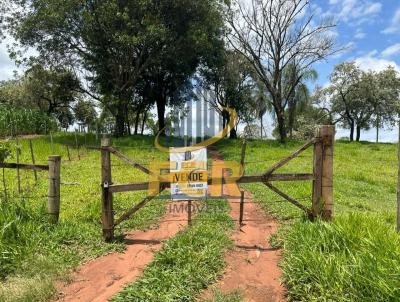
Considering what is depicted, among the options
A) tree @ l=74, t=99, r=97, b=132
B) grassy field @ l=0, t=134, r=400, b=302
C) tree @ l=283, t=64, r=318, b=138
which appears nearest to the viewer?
grassy field @ l=0, t=134, r=400, b=302

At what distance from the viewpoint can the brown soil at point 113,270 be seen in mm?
4719

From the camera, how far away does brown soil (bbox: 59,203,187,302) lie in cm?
472

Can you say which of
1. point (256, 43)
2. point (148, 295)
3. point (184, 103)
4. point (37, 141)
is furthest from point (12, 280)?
point (184, 103)

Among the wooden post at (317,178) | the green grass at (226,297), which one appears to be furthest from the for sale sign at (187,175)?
the green grass at (226,297)

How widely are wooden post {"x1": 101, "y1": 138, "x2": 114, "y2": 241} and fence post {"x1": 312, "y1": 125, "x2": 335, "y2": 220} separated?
3464 mm

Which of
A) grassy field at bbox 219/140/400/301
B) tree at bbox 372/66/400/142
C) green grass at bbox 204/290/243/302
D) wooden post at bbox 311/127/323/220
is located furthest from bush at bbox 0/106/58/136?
tree at bbox 372/66/400/142

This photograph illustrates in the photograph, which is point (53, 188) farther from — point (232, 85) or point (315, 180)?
point (232, 85)

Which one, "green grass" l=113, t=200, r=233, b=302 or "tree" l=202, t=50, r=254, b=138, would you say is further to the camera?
"tree" l=202, t=50, r=254, b=138

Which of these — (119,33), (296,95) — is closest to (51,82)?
(119,33)

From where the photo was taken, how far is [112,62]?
976 inches

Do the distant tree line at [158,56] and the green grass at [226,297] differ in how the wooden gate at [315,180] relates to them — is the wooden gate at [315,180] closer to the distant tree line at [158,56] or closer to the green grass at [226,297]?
the green grass at [226,297]

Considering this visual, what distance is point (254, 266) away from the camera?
5.47 m

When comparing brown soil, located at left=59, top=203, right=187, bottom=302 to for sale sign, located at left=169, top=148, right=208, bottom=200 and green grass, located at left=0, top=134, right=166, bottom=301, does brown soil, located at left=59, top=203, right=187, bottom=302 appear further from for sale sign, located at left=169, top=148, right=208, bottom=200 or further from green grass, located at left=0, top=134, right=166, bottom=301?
for sale sign, located at left=169, top=148, right=208, bottom=200

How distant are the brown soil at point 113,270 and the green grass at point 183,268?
0.24 meters
